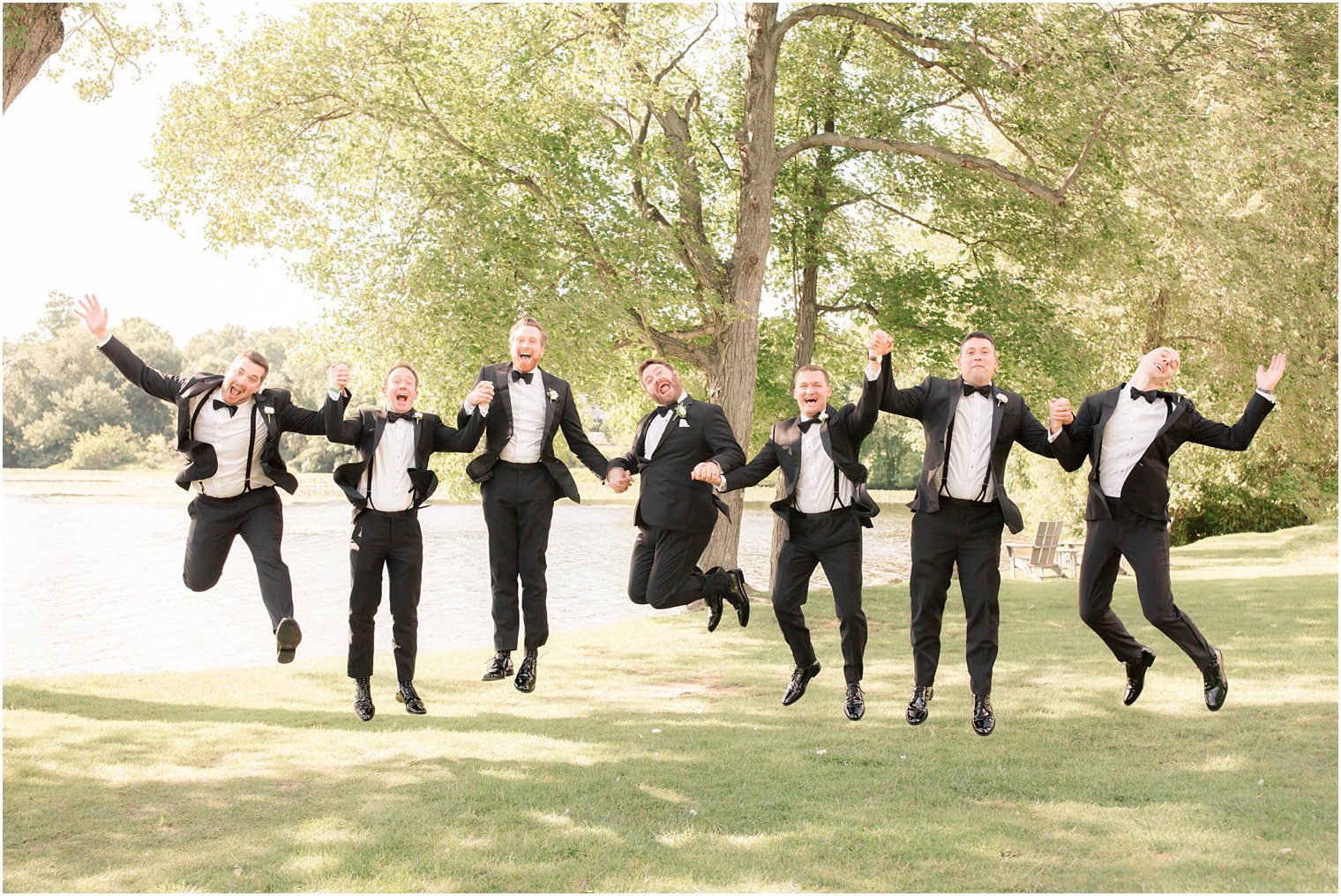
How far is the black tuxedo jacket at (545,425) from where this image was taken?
7133 millimetres

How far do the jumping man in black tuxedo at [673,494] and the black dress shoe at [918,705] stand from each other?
1292mm

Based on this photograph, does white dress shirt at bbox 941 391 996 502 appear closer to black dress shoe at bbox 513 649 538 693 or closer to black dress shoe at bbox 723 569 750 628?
black dress shoe at bbox 723 569 750 628

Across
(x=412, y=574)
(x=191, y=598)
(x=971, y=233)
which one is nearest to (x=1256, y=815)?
(x=412, y=574)

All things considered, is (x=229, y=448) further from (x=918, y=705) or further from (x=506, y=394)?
(x=918, y=705)

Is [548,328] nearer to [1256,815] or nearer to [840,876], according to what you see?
[840,876]

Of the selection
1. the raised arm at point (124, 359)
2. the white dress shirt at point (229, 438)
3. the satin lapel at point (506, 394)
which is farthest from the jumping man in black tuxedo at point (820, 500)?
the raised arm at point (124, 359)

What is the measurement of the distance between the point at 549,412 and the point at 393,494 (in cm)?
111

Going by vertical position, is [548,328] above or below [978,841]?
above

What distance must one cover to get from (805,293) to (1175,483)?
1456cm

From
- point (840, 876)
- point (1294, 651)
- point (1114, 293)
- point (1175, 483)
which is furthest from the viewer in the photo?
point (1175, 483)

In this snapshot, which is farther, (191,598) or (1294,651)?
(191,598)

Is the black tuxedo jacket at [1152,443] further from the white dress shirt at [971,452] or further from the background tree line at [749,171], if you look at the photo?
the background tree line at [749,171]

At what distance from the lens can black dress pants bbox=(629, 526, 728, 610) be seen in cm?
743

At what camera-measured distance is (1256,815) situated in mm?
8531
